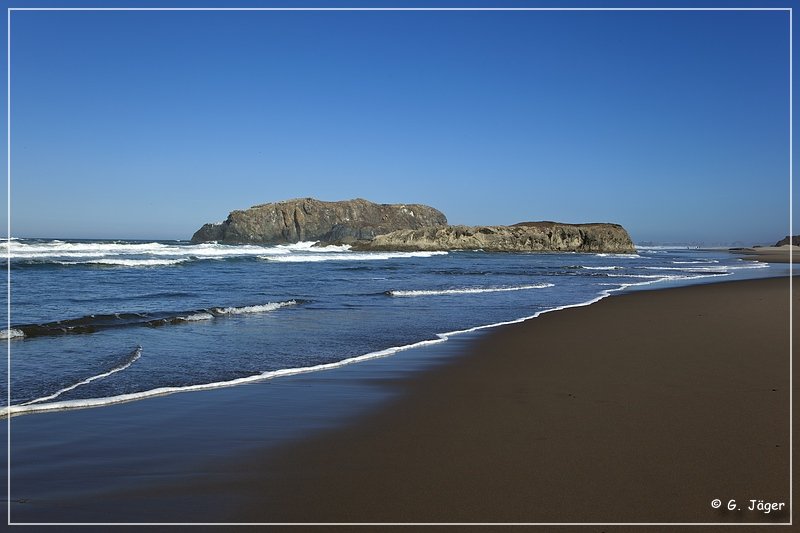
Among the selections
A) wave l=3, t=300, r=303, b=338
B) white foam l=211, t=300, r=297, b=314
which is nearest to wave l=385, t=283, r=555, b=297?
Result: white foam l=211, t=300, r=297, b=314

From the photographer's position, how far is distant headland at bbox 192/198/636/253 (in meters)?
90.1

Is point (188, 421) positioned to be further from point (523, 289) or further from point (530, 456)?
point (523, 289)

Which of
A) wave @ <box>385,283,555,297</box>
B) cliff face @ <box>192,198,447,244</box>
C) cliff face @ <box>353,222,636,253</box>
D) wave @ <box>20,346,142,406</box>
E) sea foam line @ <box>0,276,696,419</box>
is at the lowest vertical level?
sea foam line @ <box>0,276,696,419</box>

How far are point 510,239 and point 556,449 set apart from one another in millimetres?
87828

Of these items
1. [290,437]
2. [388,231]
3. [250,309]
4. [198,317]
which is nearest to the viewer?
[290,437]

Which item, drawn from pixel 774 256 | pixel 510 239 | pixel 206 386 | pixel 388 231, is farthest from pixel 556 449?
pixel 388 231

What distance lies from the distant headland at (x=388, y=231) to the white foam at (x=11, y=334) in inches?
3013

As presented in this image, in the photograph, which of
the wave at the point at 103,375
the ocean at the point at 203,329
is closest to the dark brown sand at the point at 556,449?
the ocean at the point at 203,329

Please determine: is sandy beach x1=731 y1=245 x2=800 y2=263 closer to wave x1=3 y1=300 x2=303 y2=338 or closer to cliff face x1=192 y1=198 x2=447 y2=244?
wave x1=3 y1=300 x2=303 y2=338

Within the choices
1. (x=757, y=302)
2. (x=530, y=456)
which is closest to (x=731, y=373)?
(x=530, y=456)

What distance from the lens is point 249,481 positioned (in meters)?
3.67

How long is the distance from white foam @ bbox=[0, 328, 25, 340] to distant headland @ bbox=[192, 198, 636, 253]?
76542 mm

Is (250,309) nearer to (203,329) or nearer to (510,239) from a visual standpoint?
(203,329)

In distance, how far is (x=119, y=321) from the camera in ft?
36.7
